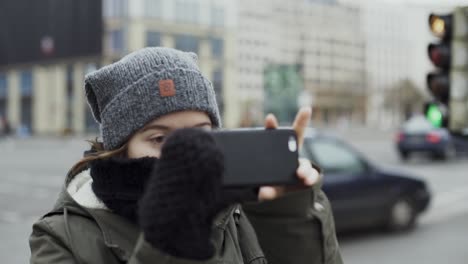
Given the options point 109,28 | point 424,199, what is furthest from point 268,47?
point 424,199

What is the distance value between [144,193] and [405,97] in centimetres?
8564

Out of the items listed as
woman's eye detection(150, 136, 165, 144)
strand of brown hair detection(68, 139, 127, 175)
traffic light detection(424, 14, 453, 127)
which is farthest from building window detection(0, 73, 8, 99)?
woman's eye detection(150, 136, 165, 144)

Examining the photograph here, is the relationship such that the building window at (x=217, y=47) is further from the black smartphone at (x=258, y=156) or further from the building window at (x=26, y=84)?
the black smartphone at (x=258, y=156)

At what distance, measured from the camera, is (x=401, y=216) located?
28.2ft

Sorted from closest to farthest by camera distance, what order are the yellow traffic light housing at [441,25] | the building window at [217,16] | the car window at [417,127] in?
the yellow traffic light housing at [441,25] < the car window at [417,127] < the building window at [217,16]

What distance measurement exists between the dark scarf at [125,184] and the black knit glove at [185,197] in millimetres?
260

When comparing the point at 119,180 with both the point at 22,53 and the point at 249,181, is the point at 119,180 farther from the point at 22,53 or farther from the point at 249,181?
the point at 22,53

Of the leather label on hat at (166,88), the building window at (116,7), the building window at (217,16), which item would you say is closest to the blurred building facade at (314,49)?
the building window at (217,16)

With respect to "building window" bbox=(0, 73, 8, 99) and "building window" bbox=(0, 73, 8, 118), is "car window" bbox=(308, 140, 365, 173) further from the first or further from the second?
"building window" bbox=(0, 73, 8, 99)

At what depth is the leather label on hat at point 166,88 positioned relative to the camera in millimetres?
1485

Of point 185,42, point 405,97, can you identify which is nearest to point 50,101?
point 185,42

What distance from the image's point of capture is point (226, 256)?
1.43 metres

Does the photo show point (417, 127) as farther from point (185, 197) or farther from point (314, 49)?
point (314, 49)

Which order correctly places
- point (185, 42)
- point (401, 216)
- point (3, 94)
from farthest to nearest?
point (3, 94) → point (185, 42) → point (401, 216)
